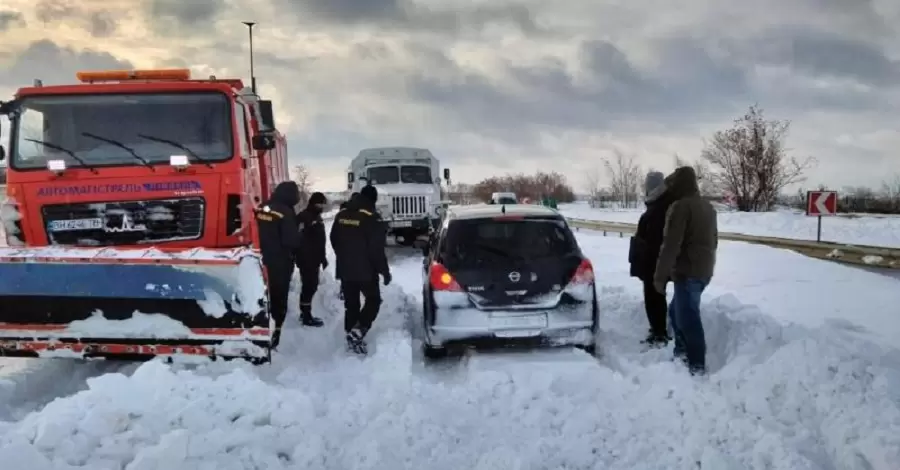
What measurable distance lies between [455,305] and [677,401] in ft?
7.93

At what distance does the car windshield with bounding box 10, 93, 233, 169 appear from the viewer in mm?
7605

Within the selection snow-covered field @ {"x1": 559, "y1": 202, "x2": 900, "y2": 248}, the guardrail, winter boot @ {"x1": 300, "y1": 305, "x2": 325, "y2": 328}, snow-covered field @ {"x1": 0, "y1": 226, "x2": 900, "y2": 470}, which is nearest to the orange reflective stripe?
snow-covered field @ {"x1": 0, "y1": 226, "x2": 900, "y2": 470}

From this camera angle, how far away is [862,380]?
17.2 feet

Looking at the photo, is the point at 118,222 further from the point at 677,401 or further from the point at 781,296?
the point at 781,296

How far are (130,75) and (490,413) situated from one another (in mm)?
6221

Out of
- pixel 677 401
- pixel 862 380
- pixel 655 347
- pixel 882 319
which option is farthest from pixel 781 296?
pixel 677 401

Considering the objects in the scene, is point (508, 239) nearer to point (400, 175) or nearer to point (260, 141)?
point (260, 141)

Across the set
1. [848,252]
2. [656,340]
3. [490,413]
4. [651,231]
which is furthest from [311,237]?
[848,252]

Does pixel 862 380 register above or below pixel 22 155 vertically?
below

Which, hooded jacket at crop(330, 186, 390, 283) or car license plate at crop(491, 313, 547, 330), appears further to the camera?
hooded jacket at crop(330, 186, 390, 283)

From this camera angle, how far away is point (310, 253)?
362 inches

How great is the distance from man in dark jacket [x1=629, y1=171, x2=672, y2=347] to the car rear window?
96 centimetres

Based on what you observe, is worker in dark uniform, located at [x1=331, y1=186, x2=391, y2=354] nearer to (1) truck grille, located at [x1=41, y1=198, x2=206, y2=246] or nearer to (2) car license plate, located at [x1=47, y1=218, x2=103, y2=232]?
(1) truck grille, located at [x1=41, y1=198, x2=206, y2=246]

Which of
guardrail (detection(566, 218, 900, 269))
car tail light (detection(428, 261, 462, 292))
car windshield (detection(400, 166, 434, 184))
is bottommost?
guardrail (detection(566, 218, 900, 269))
